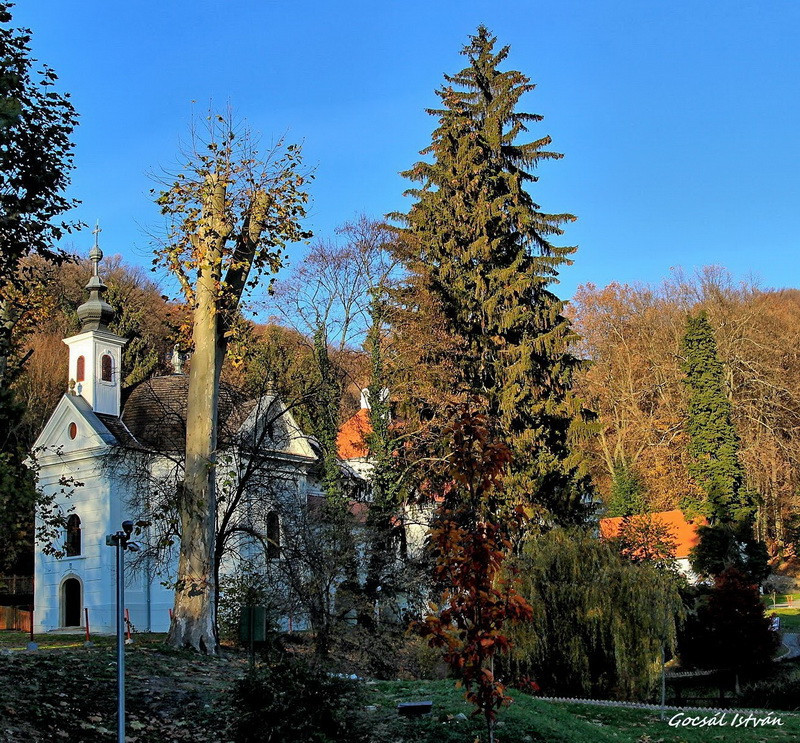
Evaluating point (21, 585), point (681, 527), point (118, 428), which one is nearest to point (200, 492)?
point (118, 428)

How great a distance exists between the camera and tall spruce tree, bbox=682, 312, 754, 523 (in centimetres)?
4538

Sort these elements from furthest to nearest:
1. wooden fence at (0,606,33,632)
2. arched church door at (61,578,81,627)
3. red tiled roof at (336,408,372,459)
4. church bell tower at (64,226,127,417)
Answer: church bell tower at (64,226,127,417), arched church door at (61,578,81,627), wooden fence at (0,606,33,632), red tiled roof at (336,408,372,459)

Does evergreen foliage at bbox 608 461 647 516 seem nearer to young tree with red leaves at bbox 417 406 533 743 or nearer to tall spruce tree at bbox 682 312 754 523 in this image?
tall spruce tree at bbox 682 312 754 523

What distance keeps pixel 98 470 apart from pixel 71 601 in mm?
5166

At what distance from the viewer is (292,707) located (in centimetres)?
859

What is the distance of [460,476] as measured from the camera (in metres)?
9.16

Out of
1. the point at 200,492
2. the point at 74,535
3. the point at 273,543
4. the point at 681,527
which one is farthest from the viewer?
the point at 681,527

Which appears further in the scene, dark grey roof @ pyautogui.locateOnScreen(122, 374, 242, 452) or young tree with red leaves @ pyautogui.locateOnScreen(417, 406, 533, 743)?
dark grey roof @ pyautogui.locateOnScreen(122, 374, 242, 452)

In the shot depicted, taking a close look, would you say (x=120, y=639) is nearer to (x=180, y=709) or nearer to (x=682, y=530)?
(x=180, y=709)

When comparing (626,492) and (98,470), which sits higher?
(98,470)

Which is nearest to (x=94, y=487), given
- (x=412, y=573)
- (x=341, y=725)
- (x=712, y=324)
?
(x=412, y=573)

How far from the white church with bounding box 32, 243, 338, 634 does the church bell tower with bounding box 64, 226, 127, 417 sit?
4 cm

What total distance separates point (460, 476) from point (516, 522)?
75 centimetres

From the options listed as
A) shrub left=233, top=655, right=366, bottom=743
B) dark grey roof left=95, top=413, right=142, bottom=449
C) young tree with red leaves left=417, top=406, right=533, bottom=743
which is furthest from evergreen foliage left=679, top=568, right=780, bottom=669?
dark grey roof left=95, top=413, right=142, bottom=449
